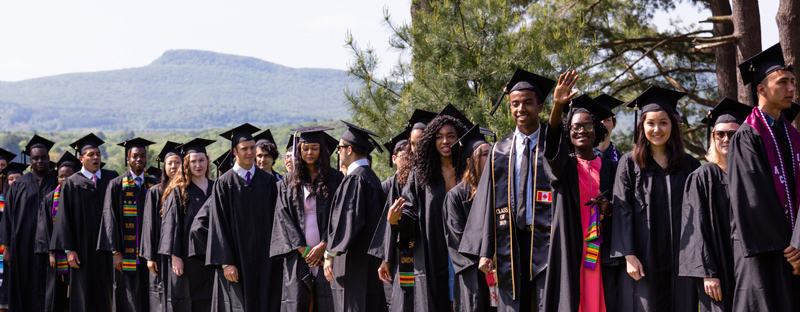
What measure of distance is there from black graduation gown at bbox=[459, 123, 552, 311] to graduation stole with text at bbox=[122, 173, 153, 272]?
4.61 m

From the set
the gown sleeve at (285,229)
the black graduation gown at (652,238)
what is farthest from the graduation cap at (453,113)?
the gown sleeve at (285,229)

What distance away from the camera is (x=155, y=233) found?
816 cm

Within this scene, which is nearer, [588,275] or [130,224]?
[588,275]

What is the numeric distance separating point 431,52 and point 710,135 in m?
4.33

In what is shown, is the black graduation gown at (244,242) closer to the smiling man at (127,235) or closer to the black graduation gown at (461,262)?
the smiling man at (127,235)

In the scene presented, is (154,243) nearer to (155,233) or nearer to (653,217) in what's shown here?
(155,233)

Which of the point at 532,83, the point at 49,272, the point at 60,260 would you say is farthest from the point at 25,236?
the point at 532,83

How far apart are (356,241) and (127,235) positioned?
3265mm

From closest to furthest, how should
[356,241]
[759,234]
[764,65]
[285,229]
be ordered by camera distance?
[759,234] < [764,65] < [356,241] < [285,229]

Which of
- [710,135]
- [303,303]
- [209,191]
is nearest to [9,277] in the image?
[209,191]

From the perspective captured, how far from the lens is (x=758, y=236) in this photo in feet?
15.6

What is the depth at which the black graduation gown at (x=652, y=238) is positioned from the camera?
523 cm

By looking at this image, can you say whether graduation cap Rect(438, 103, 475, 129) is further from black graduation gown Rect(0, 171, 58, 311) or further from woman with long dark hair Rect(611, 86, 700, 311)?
black graduation gown Rect(0, 171, 58, 311)

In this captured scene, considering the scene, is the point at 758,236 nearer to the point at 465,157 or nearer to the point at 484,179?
the point at 484,179
